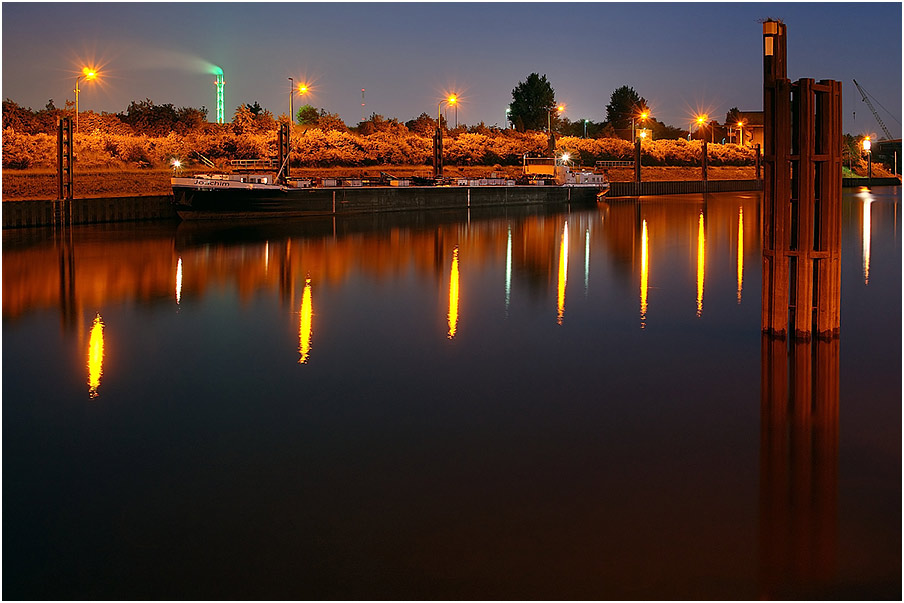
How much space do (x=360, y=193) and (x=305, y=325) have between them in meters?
37.7

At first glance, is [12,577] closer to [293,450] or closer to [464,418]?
[293,450]

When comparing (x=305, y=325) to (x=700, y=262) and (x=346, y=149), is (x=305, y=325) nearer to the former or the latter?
(x=700, y=262)

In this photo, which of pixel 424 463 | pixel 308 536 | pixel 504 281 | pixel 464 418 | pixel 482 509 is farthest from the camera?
pixel 504 281

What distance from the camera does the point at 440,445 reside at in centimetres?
1164

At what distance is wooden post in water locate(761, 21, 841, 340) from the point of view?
1602 centimetres

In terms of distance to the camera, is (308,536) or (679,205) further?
(679,205)

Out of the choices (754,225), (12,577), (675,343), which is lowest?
(12,577)

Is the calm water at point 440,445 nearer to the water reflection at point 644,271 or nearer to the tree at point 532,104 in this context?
the water reflection at point 644,271

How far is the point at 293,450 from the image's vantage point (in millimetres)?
11414

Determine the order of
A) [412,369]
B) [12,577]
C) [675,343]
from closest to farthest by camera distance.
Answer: [12,577]
[412,369]
[675,343]

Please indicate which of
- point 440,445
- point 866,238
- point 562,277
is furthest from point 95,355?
point 866,238

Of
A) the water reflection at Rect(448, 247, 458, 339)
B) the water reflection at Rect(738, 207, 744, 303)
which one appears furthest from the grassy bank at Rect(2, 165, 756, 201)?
the water reflection at Rect(738, 207, 744, 303)

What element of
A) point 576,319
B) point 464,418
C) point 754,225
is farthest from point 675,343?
point 754,225

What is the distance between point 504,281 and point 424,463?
54.7 ft
